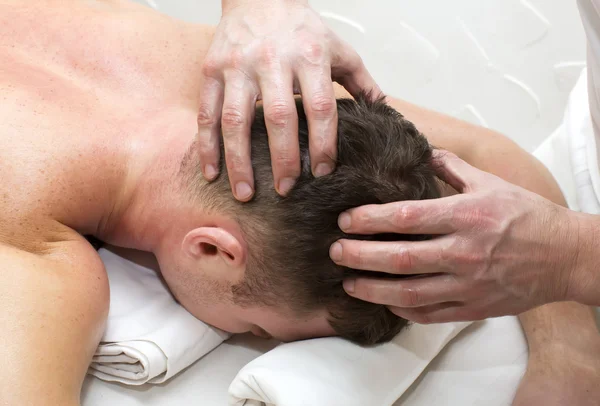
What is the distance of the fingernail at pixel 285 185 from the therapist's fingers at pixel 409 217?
111 millimetres

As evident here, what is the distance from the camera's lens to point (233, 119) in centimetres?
106

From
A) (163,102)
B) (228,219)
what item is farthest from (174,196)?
(163,102)

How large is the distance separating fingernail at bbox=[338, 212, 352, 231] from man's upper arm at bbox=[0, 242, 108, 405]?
1.46ft

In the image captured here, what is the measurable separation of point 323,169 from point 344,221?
88mm

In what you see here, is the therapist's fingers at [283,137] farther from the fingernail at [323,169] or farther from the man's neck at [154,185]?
the man's neck at [154,185]

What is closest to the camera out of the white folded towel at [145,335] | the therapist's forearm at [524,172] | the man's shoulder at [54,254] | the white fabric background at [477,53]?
the man's shoulder at [54,254]

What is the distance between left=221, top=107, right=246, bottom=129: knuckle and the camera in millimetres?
1060

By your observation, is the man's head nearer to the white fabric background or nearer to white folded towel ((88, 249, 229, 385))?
white folded towel ((88, 249, 229, 385))

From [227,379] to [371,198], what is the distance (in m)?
0.49

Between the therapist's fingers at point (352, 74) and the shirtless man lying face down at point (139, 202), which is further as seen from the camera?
the therapist's fingers at point (352, 74)

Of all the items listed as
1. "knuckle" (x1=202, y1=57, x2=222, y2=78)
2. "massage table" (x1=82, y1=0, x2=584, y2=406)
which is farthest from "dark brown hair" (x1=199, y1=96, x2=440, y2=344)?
"massage table" (x1=82, y1=0, x2=584, y2=406)

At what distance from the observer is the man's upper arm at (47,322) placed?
98 cm

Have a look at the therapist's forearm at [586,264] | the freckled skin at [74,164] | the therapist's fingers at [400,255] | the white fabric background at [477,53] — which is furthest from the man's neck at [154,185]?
the white fabric background at [477,53]

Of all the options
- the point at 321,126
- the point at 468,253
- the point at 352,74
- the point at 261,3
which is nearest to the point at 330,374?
the point at 468,253
